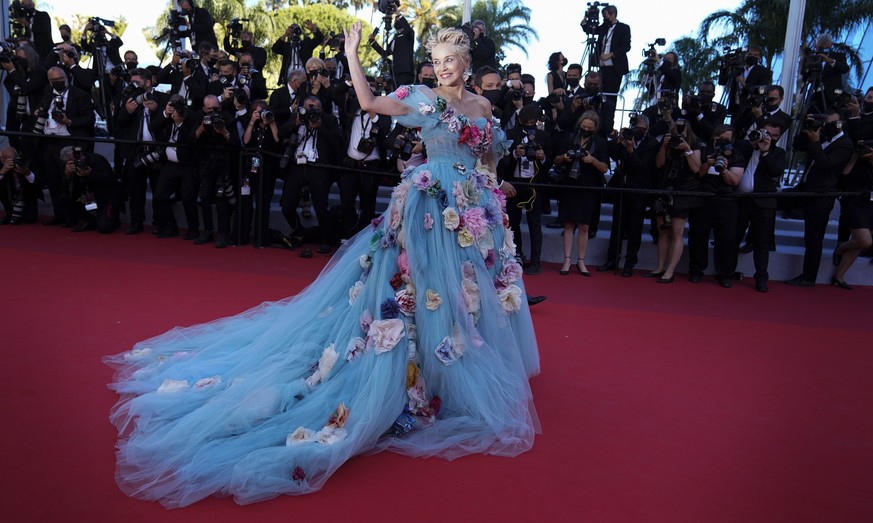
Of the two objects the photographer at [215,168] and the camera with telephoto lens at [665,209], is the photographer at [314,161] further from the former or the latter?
the camera with telephoto lens at [665,209]

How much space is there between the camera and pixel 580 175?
7270mm

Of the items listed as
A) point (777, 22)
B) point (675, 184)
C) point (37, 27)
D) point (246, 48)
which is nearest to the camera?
point (675, 184)

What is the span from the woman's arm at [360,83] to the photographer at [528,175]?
398cm

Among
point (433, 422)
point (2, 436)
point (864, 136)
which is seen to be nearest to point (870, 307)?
point (864, 136)

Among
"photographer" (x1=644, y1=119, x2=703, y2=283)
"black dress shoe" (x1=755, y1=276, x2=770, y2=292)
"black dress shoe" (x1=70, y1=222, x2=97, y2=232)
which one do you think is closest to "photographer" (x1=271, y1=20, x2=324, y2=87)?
"black dress shoe" (x1=70, y1=222, x2=97, y2=232)

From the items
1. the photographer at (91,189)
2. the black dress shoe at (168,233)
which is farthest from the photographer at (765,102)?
the photographer at (91,189)

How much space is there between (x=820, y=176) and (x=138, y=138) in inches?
285

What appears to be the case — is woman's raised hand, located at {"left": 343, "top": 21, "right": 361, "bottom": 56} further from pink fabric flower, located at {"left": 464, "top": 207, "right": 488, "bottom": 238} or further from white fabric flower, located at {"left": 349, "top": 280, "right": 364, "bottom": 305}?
white fabric flower, located at {"left": 349, "top": 280, "right": 364, "bottom": 305}

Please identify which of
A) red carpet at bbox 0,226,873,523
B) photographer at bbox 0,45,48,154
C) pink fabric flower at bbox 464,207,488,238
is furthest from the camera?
photographer at bbox 0,45,48,154

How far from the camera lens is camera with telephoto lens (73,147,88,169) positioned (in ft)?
25.0

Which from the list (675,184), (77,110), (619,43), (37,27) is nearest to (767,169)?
(675,184)

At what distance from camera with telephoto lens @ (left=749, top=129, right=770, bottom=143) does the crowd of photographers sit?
0.02m

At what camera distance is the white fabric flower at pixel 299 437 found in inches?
108

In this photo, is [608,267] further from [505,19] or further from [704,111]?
[505,19]
